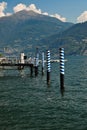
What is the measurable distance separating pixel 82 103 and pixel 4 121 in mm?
12258

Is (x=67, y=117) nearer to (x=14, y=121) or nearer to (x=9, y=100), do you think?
(x=14, y=121)

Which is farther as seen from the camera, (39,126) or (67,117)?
(67,117)

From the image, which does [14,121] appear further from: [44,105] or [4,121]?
[44,105]

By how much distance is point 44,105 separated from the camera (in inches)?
1775

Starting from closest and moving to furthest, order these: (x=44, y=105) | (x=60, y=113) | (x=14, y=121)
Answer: (x=14, y=121), (x=60, y=113), (x=44, y=105)

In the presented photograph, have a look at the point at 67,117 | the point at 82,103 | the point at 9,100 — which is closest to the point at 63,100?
the point at 82,103

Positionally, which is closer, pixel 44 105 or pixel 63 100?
pixel 44 105

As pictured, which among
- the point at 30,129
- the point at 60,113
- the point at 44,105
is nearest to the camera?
the point at 30,129

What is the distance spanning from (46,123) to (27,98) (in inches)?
597

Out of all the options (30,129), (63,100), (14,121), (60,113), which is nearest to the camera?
(30,129)

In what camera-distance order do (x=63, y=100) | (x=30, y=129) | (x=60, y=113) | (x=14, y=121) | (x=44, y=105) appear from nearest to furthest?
(x=30, y=129) → (x=14, y=121) → (x=60, y=113) → (x=44, y=105) → (x=63, y=100)

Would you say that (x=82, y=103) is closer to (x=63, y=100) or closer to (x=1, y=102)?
(x=63, y=100)

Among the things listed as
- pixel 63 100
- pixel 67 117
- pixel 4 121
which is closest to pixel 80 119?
pixel 67 117

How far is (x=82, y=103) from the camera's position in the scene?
4606cm
